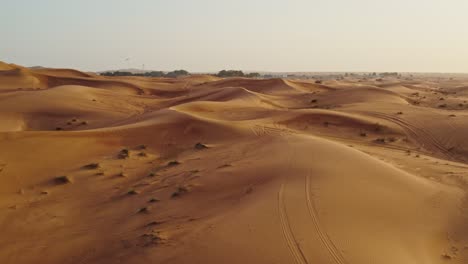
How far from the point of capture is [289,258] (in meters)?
4.91

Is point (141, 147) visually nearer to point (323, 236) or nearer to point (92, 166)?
point (92, 166)

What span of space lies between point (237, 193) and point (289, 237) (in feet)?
7.12

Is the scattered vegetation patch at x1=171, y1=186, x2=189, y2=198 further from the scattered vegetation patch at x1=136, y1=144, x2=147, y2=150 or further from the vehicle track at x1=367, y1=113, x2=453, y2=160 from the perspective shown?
the vehicle track at x1=367, y1=113, x2=453, y2=160

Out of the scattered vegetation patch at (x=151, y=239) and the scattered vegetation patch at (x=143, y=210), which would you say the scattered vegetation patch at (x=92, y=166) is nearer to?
the scattered vegetation patch at (x=143, y=210)

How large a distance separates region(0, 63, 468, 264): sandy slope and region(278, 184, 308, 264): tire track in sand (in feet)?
0.08

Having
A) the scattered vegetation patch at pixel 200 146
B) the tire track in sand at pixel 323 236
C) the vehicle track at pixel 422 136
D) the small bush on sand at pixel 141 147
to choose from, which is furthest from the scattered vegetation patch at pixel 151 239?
the vehicle track at pixel 422 136

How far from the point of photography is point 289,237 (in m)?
5.41

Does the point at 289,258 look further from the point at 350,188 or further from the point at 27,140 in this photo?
the point at 27,140

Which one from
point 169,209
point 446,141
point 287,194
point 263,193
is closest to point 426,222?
point 287,194

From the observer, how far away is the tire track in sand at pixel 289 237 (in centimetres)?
491

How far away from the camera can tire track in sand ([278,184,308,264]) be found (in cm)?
491

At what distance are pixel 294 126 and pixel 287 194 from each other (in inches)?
334

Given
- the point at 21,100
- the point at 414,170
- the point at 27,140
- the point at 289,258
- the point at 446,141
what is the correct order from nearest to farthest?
the point at 289,258 < the point at 414,170 < the point at 27,140 < the point at 446,141 < the point at 21,100

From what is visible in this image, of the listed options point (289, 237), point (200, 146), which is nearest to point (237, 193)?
point (289, 237)
